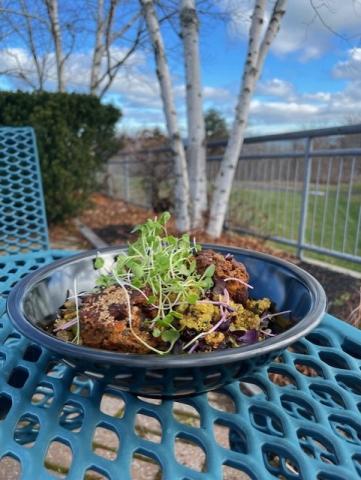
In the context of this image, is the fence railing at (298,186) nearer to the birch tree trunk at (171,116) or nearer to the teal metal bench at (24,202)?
the birch tree trunk at (171,116)

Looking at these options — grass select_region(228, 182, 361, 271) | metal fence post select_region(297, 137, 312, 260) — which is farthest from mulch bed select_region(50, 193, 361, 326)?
grass select_region(228, 182, 361, 271)

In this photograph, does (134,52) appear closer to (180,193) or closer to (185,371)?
(180,193)

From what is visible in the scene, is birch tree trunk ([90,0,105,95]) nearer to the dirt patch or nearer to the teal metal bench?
the teal metal bench

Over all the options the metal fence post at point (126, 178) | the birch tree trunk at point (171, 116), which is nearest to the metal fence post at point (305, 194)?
the birch tree trunk at point (171, 116)

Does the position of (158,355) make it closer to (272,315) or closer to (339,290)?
(272,315)

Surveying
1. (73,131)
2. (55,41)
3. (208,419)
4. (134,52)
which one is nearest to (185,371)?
(208,419)

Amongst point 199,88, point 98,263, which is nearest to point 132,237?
point 199,88

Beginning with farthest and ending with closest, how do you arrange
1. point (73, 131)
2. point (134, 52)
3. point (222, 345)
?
point (134, 52), point (73, 131), point (222, 345)
